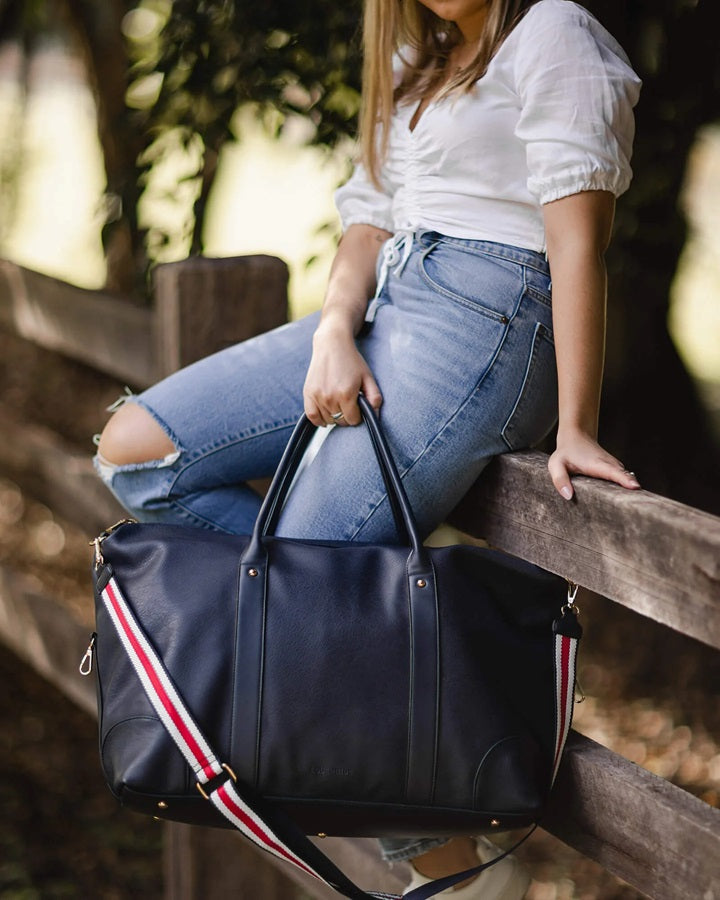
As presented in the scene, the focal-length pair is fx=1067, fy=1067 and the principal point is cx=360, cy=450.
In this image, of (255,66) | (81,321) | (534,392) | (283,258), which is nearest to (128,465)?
(534,392)

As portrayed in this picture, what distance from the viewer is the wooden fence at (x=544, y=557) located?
1.08m

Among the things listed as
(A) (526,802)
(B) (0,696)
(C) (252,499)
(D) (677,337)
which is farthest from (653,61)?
(B) (0,696)

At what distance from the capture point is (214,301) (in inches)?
76.0

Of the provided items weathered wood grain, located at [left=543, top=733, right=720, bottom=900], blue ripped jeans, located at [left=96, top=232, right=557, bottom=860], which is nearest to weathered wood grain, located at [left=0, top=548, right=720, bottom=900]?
weathered wood grain, located at [left=543, top=733, right=720, bottom=900]

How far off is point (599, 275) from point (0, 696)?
117 inches

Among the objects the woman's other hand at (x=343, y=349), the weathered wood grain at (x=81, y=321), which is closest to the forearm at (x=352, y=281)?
the woman's other hand at (x=343, y=349)

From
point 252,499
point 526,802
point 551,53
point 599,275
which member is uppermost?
point 551,53

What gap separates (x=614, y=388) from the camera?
3529mm

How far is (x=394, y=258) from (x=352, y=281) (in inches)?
3.8

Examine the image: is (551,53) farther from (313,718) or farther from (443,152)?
(313,718)

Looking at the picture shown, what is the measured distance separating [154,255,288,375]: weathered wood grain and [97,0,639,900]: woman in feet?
1.08

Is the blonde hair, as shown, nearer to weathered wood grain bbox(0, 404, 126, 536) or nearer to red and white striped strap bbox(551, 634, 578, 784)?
red and white striped strap bbox(551, 634, 578, 784)

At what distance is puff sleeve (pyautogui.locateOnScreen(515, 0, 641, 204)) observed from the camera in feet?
4.16

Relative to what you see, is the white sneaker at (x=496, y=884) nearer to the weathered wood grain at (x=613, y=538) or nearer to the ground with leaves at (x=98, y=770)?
the weathered wood grain at (x=613, y=538)
